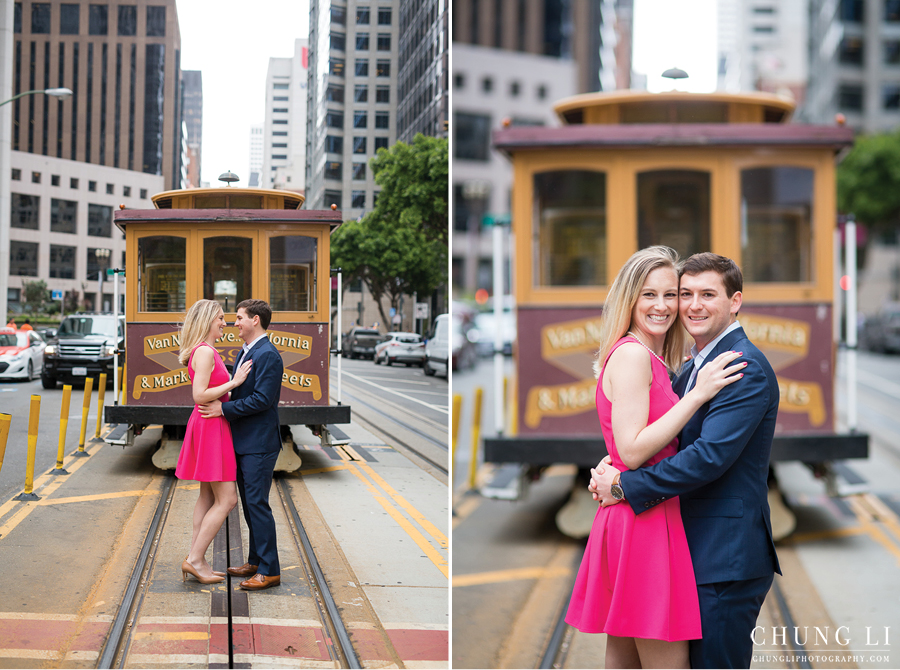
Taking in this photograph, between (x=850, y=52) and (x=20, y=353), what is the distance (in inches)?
2471

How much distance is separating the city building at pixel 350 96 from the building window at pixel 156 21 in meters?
0.81

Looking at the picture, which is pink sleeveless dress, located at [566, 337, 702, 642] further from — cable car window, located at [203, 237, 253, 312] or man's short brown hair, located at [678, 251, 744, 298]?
cable car window, located at [203, 237, 253, 312]

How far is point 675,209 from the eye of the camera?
5633mm

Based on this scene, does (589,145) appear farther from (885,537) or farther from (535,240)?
Result: (885,537)

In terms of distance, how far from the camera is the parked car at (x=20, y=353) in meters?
3.83

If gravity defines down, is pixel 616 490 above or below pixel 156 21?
below

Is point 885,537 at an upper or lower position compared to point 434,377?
lower

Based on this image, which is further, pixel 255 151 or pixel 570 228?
pixel 570 228

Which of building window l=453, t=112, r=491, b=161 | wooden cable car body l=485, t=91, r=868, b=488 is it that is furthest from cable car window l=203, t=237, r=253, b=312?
building window l=453, t=112, r=491, b=161

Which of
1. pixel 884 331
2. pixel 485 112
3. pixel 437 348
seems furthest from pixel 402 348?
pixel 485 112

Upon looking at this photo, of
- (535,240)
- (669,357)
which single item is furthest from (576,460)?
(669,357)

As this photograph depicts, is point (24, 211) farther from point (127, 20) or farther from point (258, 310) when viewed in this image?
point (258, 310)

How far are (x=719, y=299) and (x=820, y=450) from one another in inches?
146

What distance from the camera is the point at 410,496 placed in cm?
506
